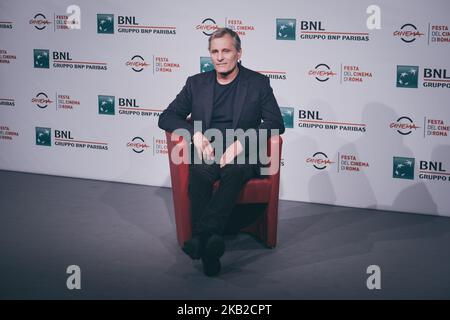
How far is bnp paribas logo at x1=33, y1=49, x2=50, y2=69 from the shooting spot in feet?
19.5

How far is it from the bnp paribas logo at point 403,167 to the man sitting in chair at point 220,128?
4.05 ft

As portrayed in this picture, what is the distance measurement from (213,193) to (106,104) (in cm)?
210

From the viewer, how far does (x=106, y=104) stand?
5.82 m

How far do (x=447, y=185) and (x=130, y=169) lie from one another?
8.39 feet

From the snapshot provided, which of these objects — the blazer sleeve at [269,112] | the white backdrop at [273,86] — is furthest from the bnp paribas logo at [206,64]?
the blazer sleeve at [269,112]

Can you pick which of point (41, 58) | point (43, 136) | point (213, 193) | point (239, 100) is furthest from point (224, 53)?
point (43, 136)

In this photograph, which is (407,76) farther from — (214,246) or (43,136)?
(43,136)

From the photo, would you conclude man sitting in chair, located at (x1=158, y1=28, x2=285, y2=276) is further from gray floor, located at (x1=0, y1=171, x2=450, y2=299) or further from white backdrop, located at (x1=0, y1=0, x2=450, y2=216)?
white backdrop, located at (x1=0, y1=0, x2=450, y2=216)

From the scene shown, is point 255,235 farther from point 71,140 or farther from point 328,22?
point 71,140

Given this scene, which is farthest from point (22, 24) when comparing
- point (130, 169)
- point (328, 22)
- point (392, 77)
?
point (392, 77)

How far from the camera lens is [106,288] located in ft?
11.8

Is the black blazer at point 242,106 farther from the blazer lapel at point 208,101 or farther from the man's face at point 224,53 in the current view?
the man's face at point 224,53

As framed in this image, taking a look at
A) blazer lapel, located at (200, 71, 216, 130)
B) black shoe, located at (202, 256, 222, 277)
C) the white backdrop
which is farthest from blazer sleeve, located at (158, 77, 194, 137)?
the white backdrop

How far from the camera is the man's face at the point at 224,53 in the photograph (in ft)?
13.3
